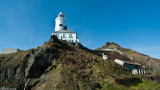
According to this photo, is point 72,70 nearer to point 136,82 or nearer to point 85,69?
point 85,69

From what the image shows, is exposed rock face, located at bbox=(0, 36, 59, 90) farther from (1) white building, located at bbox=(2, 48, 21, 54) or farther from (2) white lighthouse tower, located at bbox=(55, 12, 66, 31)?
(2) white lighthouse tower, located at bbox=(55, 12, 66, 31)

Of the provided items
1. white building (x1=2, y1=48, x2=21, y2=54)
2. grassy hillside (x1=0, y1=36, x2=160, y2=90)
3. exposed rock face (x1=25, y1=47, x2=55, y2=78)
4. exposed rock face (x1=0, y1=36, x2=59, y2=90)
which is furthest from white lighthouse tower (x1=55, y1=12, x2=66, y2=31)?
exposed rock face (x1=25, y1=47, x2=55, y2=78)

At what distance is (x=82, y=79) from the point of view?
70.7ft

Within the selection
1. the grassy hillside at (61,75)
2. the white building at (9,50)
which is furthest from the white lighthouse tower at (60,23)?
the grassy hillside at (61,75)

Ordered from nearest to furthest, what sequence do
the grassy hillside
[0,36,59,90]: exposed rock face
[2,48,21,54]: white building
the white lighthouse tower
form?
the grassy hillside → [0,36,59,90]: exposed rock face → [2,48,21,54]: white building → the white lighthouse tower

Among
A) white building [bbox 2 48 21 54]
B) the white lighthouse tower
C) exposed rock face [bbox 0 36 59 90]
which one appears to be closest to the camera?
exposed rock face [bbox 0 36 59 90]

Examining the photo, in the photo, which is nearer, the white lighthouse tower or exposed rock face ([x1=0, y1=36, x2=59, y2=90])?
exposed rock face ([x1=0, y1=36, x2=59, y2=90])

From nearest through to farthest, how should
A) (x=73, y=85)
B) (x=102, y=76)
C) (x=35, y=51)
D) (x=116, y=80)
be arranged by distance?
(x=73, y=85)
(x=116, y=80)
(x=102, y=76)
(x=35, y=51)

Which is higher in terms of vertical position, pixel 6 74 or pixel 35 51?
pixel 35 51

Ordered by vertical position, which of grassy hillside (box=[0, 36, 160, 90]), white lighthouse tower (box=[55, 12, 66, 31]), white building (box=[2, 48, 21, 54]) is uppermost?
white lighthouse tower (box=[55, 12, 66, 31])

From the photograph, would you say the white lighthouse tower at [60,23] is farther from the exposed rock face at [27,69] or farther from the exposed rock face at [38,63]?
A: the exposed rock face at [38,63]

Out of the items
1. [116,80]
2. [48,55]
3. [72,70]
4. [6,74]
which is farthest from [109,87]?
[6,74]

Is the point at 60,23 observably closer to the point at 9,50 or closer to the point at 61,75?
the point at 9,50

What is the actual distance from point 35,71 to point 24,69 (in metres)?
4.04
